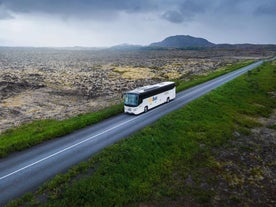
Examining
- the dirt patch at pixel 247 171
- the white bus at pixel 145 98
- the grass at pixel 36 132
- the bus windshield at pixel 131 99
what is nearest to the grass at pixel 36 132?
the grass at pixel 36 132

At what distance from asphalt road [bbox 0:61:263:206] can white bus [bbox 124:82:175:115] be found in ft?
4.44


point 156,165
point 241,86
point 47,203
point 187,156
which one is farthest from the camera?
point 241,86

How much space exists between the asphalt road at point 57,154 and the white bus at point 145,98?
1354mm

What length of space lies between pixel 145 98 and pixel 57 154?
Answer: 17251mm

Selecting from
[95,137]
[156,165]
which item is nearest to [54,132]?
[95,137]

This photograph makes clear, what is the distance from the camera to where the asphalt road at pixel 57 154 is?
811 inches

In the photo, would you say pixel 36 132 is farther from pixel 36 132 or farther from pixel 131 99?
pixel 131 99

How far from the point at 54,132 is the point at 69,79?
52.1 meters

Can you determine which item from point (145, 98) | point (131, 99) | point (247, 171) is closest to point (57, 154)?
point (131, 99)

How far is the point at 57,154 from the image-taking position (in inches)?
1003

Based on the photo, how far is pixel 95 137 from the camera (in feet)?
97.6

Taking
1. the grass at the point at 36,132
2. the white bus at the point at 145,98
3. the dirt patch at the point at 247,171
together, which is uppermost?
the white bus at the point at 145,98

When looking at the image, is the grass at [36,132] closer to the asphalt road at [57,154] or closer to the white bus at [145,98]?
the asphalt road at [57,154]

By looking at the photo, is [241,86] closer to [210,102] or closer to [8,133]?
[210,102]
